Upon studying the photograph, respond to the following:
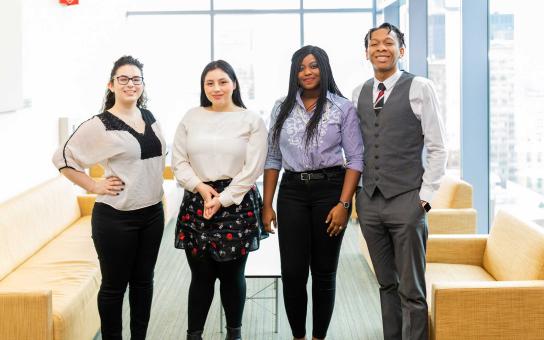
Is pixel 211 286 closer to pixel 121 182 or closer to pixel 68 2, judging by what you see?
pixel 121 182

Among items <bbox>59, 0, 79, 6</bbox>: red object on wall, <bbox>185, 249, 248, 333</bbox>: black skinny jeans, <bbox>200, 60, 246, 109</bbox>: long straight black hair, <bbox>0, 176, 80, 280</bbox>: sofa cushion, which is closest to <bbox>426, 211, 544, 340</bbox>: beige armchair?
<bbox>185, 249, 248, 333</bbox>: black skinny jeans

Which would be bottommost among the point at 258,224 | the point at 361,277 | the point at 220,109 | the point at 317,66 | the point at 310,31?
the point at 361,277

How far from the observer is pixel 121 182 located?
2.82 metres

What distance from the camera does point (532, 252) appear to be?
311cm

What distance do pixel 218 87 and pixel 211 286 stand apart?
91 centimetres

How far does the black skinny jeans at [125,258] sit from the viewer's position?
2.82 m

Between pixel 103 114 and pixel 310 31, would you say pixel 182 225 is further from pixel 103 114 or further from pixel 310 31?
pixel 310 31

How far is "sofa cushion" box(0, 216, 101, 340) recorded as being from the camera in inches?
120

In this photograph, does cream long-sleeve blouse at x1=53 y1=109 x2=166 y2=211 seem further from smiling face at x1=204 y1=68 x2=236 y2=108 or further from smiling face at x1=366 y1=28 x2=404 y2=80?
smiling face at x1=366 y1=28 x2=404 y2=80

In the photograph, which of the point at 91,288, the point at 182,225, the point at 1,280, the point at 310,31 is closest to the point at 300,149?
the point at 182,225

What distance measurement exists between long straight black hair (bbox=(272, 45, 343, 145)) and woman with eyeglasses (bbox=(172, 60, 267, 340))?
0.10 m

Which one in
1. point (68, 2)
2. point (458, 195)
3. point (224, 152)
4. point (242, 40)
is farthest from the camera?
point (242, 40)

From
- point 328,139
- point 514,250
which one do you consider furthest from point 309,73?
point 514,250

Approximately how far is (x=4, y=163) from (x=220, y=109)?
223cm
